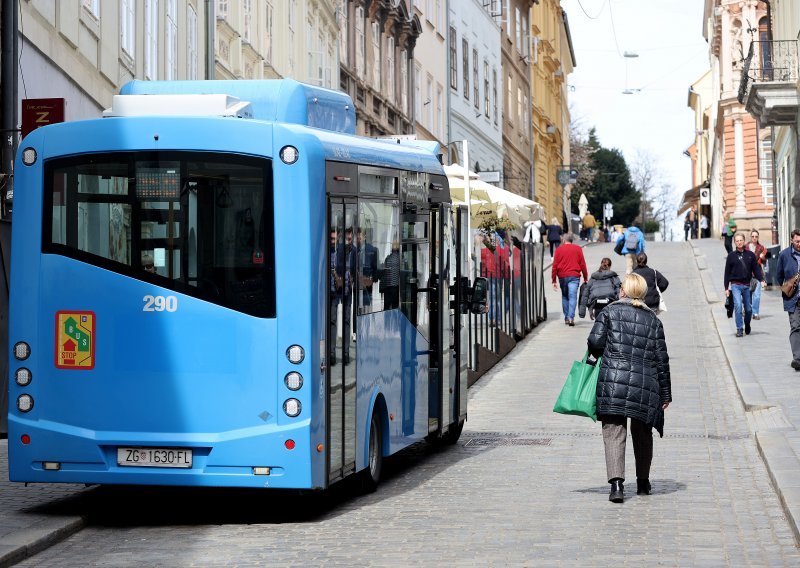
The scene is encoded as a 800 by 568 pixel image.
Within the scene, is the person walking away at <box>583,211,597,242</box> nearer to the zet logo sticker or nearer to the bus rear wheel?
the bus rear wheel

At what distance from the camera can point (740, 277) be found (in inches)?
1059

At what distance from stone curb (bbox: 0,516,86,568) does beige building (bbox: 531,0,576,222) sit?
207ft

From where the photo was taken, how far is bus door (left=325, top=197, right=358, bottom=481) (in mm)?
10461

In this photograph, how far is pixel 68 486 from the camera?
1204 cm

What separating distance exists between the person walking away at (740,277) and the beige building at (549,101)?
45319 millimetres

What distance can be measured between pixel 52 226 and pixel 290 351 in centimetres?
175

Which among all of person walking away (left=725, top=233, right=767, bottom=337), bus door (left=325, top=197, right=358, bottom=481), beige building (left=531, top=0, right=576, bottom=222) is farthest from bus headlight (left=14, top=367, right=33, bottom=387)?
beige building (left=531, top=0, right=576, bottom=222)

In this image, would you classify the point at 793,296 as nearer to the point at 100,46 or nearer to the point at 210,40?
the point at 210,40

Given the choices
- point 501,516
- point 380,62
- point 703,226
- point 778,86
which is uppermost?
point 380,62

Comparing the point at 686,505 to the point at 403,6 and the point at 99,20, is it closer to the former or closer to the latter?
the point at 99,20

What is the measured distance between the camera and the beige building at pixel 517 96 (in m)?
62.9

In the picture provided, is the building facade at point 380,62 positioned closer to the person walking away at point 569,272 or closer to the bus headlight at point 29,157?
the person walking away at point 569,272

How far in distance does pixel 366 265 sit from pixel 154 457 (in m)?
2.21

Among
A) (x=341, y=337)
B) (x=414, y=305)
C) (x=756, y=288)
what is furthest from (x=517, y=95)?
(x=341, y=337)
